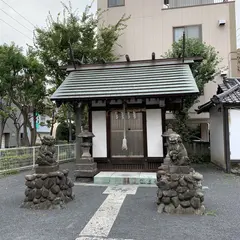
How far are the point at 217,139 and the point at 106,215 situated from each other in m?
6.72

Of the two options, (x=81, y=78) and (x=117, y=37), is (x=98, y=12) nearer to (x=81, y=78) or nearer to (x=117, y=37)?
(x=117, y=37)

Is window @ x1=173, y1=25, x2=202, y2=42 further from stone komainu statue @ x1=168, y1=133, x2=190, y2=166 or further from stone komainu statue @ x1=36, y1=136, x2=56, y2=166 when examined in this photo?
stone komainu statue @ x1=36, y1=136, x2=56, y2=166

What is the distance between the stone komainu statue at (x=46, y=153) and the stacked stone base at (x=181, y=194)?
2.30 meters

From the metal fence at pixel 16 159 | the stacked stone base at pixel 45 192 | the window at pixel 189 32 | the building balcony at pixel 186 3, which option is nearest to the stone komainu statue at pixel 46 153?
the stacked stone base at pixel 45 192

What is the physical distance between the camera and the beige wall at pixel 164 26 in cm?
1305

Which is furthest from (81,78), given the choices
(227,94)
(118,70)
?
(227,94)

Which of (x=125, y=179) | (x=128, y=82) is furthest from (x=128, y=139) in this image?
(x=128, y=82)

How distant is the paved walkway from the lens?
3355mm

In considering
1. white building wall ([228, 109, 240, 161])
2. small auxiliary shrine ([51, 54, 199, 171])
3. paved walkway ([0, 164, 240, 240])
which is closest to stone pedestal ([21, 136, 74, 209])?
paved walkway ([0, 164, 240, 240])

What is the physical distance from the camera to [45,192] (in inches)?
183

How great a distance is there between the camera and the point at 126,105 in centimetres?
771

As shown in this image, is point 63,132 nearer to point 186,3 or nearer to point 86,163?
point 86,163

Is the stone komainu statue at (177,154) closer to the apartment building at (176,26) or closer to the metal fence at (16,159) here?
the metal fence at (16,159)

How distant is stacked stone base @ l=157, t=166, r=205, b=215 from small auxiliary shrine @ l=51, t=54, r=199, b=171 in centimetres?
294
